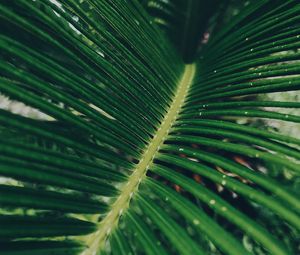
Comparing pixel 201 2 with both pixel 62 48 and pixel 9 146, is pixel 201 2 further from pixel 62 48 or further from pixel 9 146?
pixel 9 146

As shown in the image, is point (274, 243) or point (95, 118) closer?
point (274, 243)

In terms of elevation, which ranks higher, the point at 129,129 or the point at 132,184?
the point at 129,129

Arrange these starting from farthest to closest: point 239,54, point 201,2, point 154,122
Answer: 1. point 201,2
2. point 239,54
3. point 154,122

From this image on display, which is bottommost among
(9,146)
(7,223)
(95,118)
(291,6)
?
(7,223)

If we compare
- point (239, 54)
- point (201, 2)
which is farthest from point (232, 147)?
point (201, 2)
